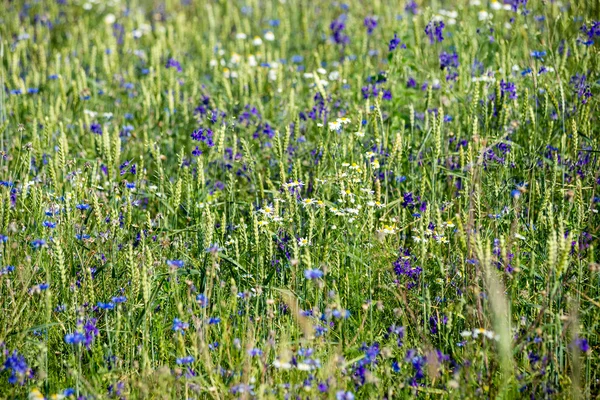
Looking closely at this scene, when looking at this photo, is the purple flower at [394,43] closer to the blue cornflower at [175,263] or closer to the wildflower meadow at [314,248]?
the wildflower meadow at [314,248]

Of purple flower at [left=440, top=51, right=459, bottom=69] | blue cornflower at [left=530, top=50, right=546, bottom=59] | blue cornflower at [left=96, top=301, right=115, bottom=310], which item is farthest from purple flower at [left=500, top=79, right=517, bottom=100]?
blue cornflower at [left=96, top=301, right=115, bottom=310]

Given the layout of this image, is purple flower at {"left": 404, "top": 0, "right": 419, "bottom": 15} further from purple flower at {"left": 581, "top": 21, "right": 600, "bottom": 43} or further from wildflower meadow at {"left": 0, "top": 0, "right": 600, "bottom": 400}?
purple flower at {"left": 581, "top": 21, "right": 600, "bottom": 43}

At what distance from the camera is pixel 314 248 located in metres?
2.65

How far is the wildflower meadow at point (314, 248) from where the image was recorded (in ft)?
6.86

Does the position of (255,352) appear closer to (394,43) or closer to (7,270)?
(7,270)

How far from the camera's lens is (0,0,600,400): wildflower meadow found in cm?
209

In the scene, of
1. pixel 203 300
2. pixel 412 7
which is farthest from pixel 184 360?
pixel 412 7

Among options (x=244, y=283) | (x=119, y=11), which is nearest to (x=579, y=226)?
(x=244, y=283)

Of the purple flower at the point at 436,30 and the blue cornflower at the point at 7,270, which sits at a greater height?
the purple flower at the point at 436,30

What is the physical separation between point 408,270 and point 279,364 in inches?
33.5

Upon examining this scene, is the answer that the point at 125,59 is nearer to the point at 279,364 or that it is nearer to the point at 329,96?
the point at 329,96

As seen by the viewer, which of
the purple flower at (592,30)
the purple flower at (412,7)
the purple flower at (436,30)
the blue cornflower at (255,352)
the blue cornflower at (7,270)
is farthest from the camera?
the purple flower at (412,7)

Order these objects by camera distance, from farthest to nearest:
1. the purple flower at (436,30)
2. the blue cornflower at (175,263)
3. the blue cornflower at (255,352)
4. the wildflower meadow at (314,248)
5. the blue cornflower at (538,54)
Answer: the purple flower at (436,30) < the blue cornflower at (538,54) < the blue cornflower at (175,263) < the wildflower meadow at (314,248) < the blue cornflower at (255,352)

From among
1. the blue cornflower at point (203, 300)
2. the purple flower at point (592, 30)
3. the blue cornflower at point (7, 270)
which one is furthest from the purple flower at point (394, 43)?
the blue cornflower at point (7, 270)
